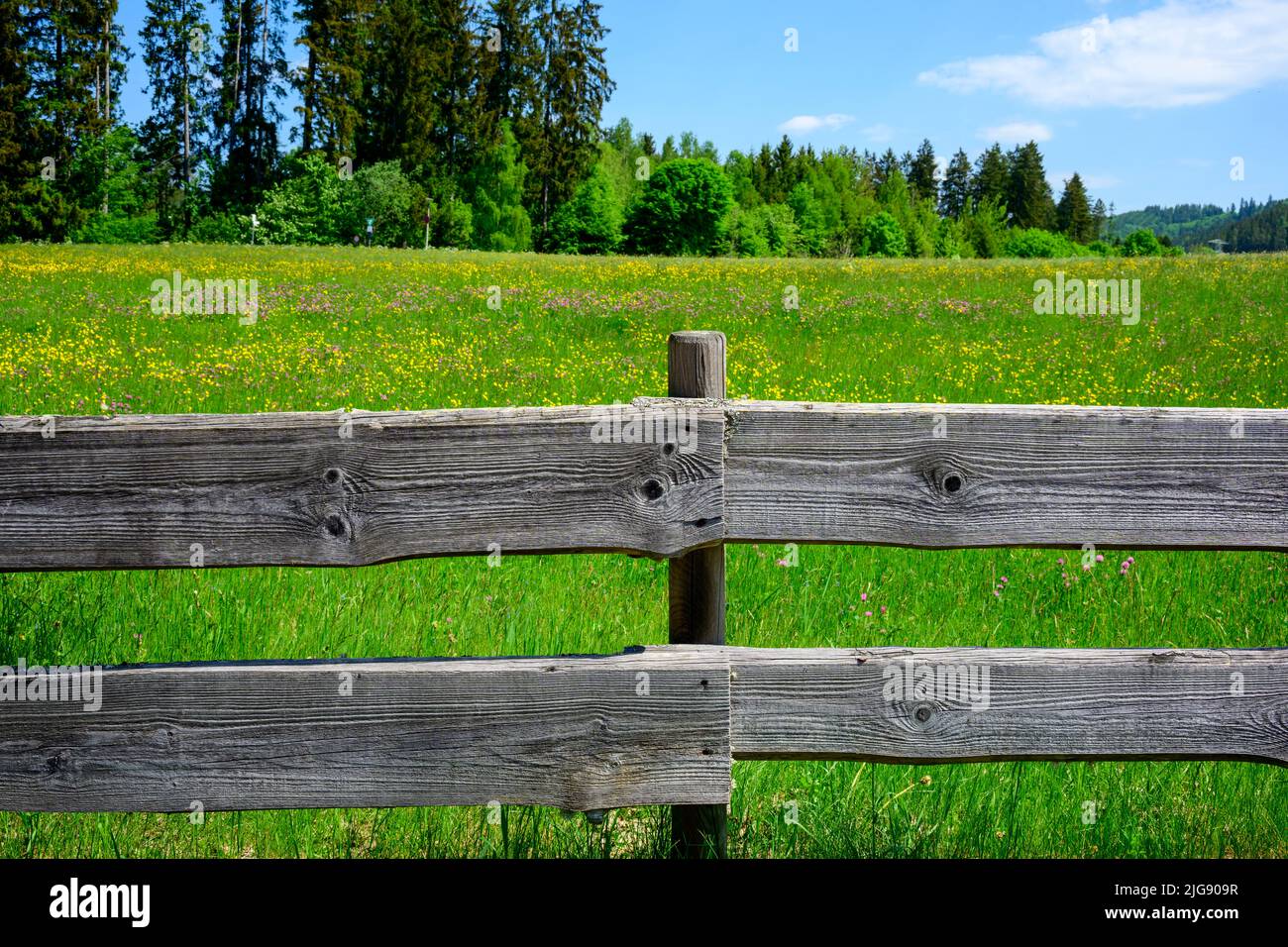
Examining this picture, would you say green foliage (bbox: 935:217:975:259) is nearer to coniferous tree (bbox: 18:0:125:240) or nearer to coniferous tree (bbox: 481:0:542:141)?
coniferous tree (bbox: 481:0:542:141)

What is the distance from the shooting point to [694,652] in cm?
270

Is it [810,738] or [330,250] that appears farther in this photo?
[330,250]

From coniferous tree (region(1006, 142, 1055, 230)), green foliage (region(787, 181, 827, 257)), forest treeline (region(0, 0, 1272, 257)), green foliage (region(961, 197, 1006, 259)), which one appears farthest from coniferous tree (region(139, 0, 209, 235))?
coniferous tree (region(1006, 142, 1055, 230))

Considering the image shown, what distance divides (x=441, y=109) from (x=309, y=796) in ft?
241

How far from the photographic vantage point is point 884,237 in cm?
8744

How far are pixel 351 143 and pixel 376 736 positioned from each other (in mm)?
65375

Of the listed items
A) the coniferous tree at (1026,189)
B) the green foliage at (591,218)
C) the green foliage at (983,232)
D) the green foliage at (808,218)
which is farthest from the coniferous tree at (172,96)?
the coniferous tree at (1026,189)

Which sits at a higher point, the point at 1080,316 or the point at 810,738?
the point at 1080,316

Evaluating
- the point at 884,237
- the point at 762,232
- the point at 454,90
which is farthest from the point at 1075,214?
the point at 454,90

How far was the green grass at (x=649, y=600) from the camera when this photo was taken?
11.1 ft

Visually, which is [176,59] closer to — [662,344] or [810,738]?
[662,344]

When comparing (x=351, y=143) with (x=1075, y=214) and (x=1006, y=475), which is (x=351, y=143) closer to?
(x=1006, y=475)

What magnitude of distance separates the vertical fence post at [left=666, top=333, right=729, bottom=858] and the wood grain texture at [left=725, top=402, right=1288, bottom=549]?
125 mm

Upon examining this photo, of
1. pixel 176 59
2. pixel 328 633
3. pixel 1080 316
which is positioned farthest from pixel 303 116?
pixel 328 633
